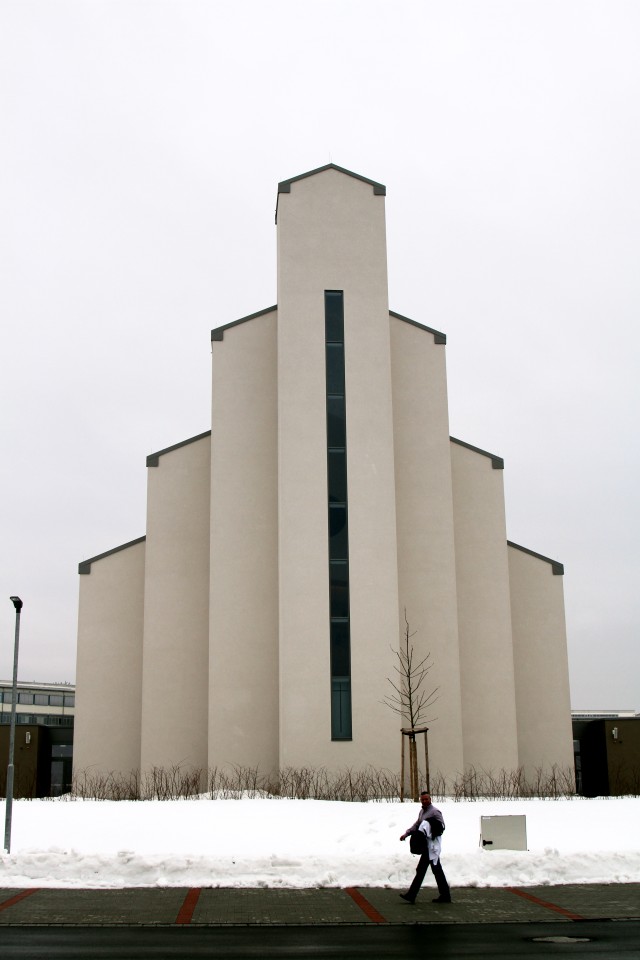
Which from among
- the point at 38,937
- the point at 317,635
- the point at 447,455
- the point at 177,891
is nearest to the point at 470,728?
the point at 317,635

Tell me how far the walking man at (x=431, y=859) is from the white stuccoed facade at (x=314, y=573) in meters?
16.7

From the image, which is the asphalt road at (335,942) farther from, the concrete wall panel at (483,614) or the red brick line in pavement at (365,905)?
the concrete wall panel at (483,614)

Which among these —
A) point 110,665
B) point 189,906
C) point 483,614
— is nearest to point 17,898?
point 189,906

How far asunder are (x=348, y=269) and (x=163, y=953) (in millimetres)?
27475

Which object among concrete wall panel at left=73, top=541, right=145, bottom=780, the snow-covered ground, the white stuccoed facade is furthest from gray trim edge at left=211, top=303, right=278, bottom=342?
the snow-covered ground

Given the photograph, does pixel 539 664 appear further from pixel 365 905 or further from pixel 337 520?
pixel 365 905

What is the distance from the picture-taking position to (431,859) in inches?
608

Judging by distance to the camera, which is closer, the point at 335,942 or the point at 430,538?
the point at 335,942

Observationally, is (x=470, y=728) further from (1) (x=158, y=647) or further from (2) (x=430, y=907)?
(2) (x=430, y=907)

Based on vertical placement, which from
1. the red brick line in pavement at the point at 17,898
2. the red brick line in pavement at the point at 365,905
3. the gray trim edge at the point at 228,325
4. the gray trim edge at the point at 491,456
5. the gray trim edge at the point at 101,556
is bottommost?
the red brick line in pavement at the point at 365,905

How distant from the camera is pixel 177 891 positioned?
1602cm

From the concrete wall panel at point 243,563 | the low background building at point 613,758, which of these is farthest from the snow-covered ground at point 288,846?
the low background building at point 613,758

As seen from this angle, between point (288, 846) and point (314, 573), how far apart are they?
49.5ft

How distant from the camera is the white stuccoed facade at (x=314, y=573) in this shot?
109 ft
